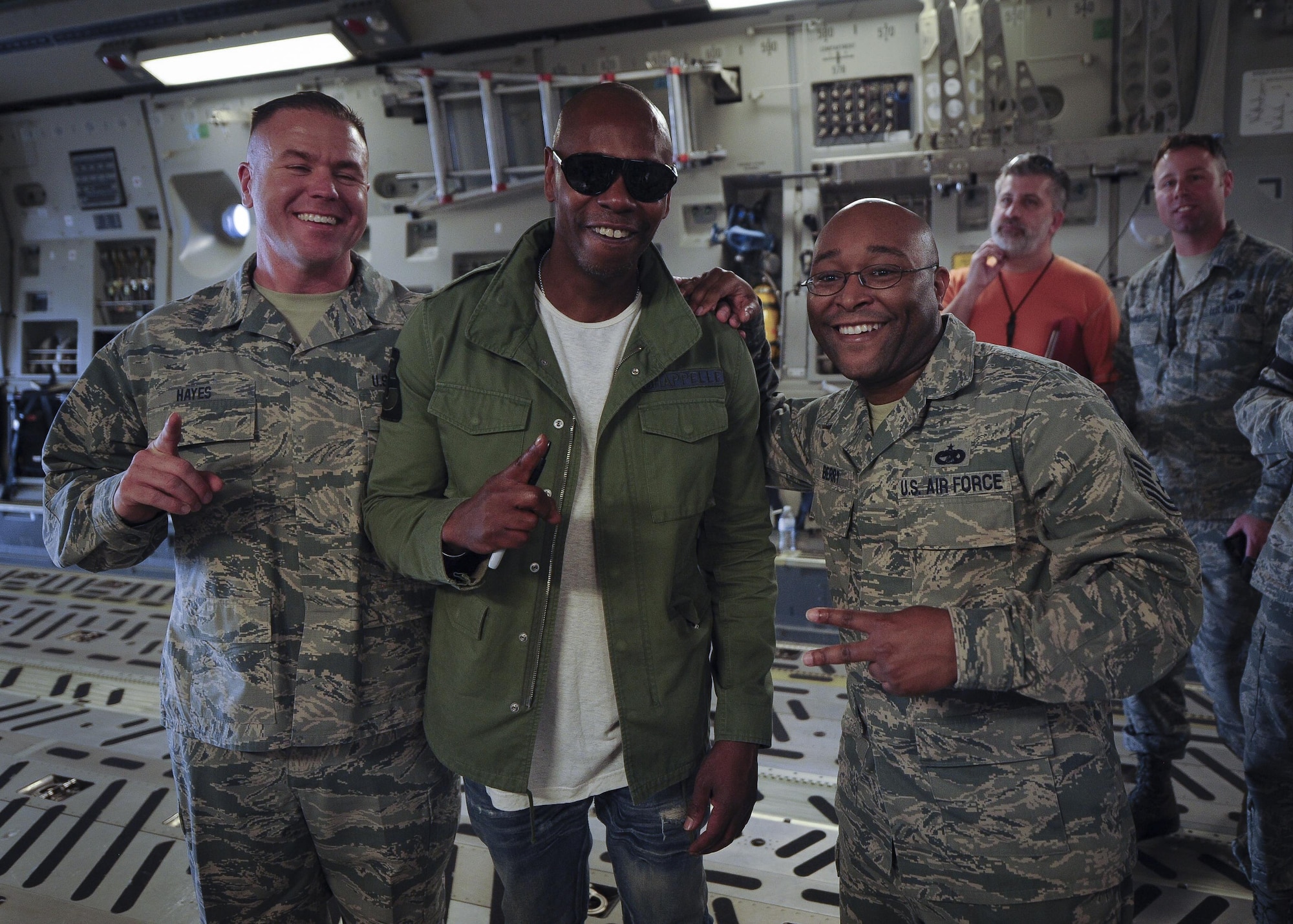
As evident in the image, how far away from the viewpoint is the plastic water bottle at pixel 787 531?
4.79 meters

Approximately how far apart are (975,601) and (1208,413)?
209 cm

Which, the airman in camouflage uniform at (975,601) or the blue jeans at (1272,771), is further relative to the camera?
the blue jeans at (1272,771)

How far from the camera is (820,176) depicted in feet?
15.8

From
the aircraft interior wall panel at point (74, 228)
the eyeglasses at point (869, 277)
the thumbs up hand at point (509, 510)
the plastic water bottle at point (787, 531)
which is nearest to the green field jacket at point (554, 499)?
the thumbs up hand at point (509, 510)

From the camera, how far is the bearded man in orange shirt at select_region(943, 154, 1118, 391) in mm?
3053

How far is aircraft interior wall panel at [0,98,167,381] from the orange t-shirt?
228 inches

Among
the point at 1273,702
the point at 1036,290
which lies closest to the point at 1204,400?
the point at 1036,290

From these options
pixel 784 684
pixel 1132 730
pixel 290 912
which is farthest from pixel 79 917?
pixel 1132 730

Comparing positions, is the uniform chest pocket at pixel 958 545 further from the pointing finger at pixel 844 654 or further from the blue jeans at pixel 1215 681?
the blue jeans at pixel 1215 681

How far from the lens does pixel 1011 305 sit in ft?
10.2

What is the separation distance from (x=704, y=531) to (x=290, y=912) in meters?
1.20

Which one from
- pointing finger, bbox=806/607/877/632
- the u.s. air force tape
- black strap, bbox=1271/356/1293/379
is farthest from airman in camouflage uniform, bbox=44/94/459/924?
black strap, bbox=1271/356/1293/379

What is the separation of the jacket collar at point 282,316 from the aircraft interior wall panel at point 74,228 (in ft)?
17.3

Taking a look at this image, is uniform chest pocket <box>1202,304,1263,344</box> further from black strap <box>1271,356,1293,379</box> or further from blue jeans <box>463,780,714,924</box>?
blue jeans <box>463,780,714,924</box>
